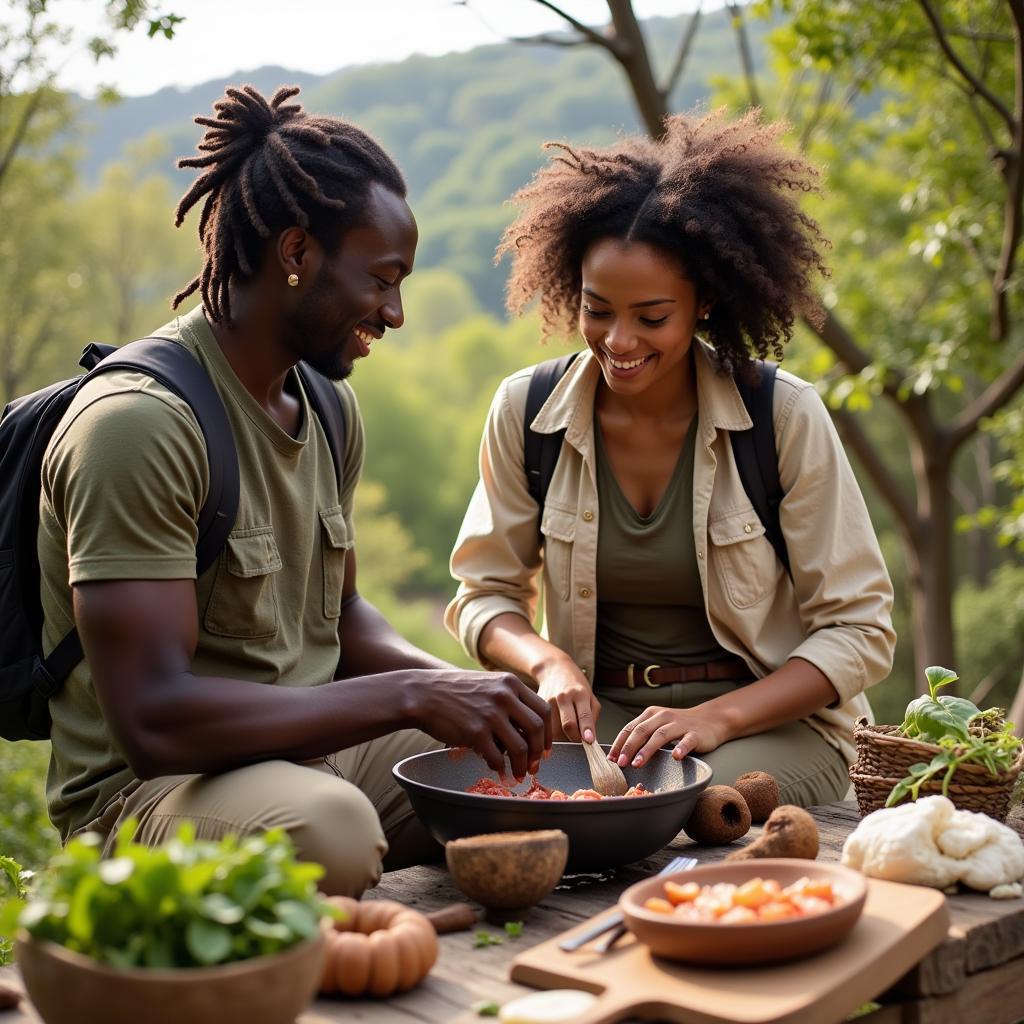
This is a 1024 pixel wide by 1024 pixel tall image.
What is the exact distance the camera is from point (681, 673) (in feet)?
12.2

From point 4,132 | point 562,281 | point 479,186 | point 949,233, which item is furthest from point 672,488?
point 479,186

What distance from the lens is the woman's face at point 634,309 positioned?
11.6 ft

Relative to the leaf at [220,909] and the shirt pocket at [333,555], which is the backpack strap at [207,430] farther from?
the leaf at [220,909]

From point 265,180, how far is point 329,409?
0.58m

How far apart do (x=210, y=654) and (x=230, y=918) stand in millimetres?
1221

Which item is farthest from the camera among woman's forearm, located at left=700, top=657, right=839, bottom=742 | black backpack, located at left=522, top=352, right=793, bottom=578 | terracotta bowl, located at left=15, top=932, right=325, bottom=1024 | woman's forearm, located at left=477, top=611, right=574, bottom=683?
black backpack, located at left=522, top=352, right=793, bottom=578

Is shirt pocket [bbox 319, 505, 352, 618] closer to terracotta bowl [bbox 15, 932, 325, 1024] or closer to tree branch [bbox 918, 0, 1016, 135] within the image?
terracotta bowl [bbox 15, 932, 325, 1024]

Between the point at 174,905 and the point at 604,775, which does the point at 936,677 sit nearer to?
the point at 604,775

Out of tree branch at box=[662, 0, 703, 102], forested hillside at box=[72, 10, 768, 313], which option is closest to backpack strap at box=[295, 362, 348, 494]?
tree branch at box=[662, 0, 703, 102]

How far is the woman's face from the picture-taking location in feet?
11.6

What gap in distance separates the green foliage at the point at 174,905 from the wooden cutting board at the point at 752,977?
1.58 feet

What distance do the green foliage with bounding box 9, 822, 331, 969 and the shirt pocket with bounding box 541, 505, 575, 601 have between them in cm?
200

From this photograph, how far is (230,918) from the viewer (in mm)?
1742

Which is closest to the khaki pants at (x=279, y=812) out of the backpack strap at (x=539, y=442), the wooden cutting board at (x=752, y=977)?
the wooden cutting board at (x=752, y=977)
